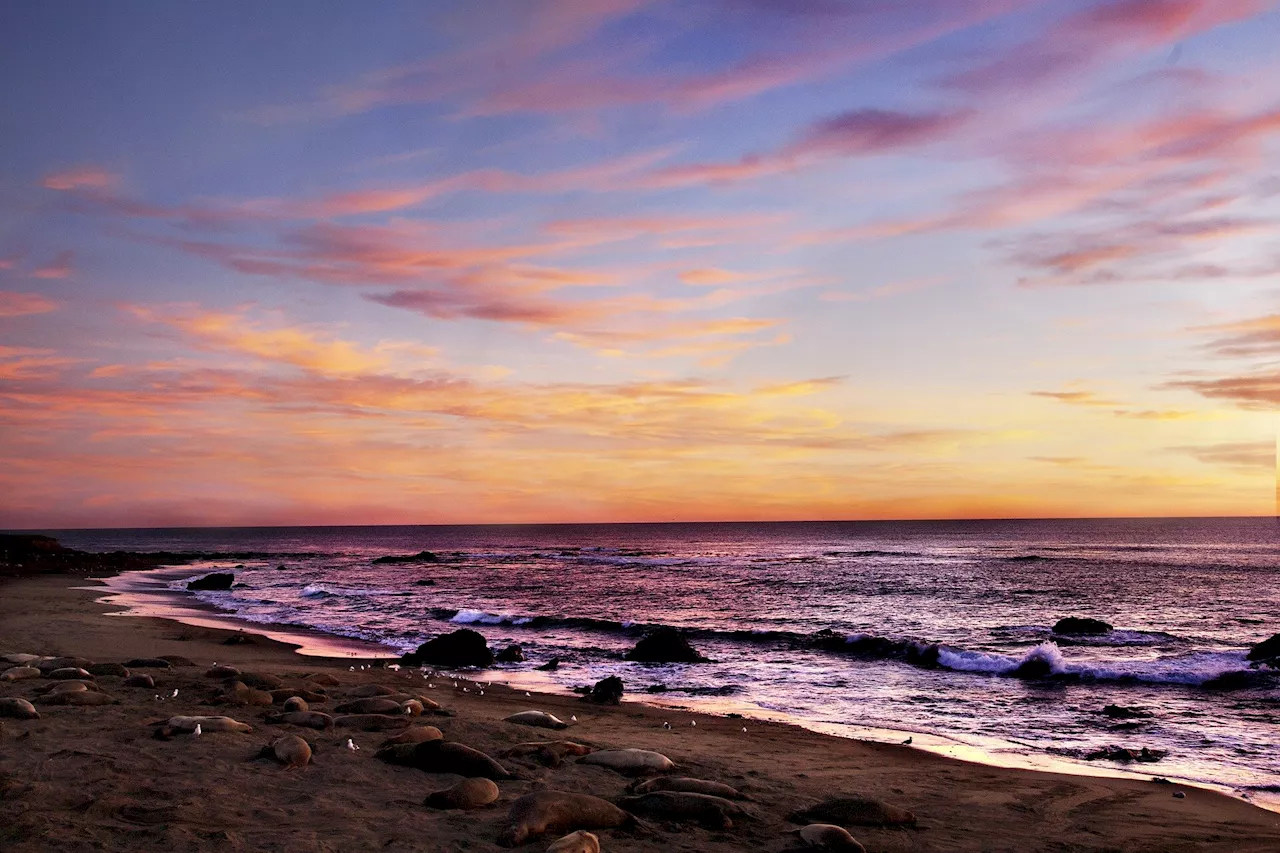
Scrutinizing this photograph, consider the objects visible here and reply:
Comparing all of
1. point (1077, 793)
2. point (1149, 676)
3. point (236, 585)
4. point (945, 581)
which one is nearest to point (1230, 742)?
point (1077, 793)

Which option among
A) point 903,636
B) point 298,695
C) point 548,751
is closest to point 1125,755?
point 548,751

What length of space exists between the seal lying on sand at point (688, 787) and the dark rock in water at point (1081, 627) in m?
25.5

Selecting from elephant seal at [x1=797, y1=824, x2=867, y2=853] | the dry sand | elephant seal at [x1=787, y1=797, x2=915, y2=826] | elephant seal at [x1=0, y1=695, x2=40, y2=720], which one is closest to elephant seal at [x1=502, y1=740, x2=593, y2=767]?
the dry sand

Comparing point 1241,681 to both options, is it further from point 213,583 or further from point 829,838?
point 213,583

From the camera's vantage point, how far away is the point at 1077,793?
11.2 meters

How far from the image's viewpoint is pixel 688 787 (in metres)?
9.32

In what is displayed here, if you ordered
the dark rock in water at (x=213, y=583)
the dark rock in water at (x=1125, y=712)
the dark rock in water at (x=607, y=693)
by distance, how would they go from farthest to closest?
the dark rock in water at (x=213, y=583) → the dark rock in water at (x=607, y=693) → the dark rock in water at (x=1125, y=712)

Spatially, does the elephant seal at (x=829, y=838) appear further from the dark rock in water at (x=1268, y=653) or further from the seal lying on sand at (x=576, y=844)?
the dark rock in water at (x=1268, y=653)

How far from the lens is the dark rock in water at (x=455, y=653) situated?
23.1m

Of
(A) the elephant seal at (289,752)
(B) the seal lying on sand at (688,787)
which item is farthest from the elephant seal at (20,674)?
(B) the seal lying on sand at (688,787)

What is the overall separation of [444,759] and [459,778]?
0.36 m

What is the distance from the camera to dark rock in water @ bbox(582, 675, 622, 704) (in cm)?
1738

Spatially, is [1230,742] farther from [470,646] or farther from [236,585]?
[236,585]

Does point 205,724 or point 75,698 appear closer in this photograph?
point 205,724
